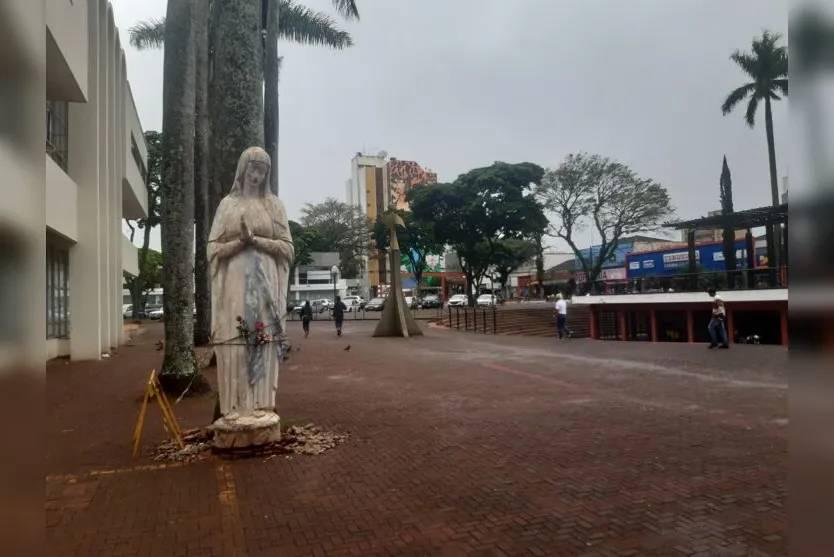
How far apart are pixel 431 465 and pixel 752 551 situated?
2.71m

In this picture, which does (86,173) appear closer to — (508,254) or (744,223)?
(744,223)

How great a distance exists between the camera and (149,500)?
4.61 m

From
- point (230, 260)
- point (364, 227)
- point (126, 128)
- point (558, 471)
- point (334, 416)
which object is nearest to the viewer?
point (558, 471)

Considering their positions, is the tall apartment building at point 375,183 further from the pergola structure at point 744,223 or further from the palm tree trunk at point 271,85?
the palm tree trunk at point 271,85

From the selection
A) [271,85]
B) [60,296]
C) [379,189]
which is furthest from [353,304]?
[271,85]

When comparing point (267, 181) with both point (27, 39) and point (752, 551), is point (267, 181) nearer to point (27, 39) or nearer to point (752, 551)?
point (752, 551)

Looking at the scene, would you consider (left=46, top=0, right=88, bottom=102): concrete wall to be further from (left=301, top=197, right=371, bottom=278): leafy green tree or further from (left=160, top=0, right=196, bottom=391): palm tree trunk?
(left=301, top=197, right=371, bottom=278): leafy green tree

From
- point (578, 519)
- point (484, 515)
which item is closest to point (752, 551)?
point (578, 519)

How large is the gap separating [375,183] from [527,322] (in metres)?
53.5

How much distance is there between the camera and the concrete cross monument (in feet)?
74.5

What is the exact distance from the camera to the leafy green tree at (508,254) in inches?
1752

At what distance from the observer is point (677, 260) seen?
38.9 m

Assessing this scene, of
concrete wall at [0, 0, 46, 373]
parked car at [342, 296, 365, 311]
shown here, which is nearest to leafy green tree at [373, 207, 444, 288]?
parked car at [342, 296, 365, 311]

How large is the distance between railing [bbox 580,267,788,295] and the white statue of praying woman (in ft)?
49.6
